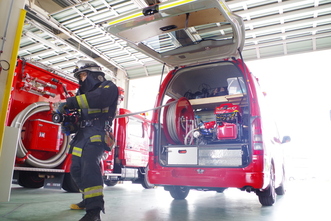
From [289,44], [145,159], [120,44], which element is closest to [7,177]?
[145,159]

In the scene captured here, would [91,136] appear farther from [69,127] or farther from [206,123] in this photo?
[206,123]

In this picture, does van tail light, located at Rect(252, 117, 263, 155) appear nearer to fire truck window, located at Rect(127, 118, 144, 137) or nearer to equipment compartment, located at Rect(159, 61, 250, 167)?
equipment compartment, located at Rect(159, 61, 250, 167)

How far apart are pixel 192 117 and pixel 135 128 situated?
3.50 meters

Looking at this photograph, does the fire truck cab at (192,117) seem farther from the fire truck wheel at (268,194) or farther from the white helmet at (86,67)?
the white helmet at (86,67)

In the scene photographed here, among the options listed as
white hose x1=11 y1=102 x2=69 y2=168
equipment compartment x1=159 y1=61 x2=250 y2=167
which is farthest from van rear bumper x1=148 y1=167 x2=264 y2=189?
white hose x1=11 y1=102 x2=69 y2=168

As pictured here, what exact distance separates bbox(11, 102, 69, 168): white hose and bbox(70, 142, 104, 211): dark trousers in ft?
8.65

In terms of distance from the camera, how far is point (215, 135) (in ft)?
13.1

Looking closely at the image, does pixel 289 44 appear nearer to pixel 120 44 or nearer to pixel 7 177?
pixel 120 44

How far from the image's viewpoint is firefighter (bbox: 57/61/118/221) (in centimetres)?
256

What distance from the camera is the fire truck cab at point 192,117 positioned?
9.98ft

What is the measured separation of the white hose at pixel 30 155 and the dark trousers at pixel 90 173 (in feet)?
8.65

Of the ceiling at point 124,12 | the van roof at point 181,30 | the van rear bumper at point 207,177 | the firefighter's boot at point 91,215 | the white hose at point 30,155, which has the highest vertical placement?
the ceiling at point 124,12

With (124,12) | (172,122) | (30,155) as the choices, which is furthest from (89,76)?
(124,12)

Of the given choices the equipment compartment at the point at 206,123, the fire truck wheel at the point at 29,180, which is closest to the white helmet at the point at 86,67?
the equipment compartment at the point at 206,123
